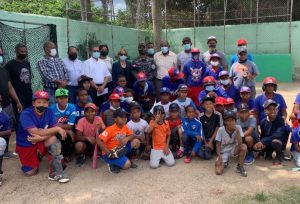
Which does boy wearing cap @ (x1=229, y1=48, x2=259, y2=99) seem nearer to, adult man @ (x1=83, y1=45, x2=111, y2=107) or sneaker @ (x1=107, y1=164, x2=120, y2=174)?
adult man @ (x1=83, y1=45, x2=111, y2=107)

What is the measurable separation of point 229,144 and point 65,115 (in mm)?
2743

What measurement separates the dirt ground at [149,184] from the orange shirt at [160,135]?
0.39 metres

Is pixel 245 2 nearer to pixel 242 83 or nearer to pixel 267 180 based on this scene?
pixel 242 83

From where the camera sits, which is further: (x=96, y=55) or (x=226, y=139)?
(x=96, y=55)

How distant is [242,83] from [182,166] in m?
2.36

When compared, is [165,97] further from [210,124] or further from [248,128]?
[248,128]

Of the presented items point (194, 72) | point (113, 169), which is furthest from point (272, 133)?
point (113, 169)

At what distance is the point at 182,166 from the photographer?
220 inches

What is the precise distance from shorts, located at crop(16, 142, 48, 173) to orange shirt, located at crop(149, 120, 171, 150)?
1.76m

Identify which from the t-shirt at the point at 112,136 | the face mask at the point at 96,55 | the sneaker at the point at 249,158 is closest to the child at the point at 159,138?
the t-shirt at the point at 112,136

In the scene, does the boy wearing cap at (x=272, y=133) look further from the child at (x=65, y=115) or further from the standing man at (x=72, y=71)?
the standing man at (x=72, y=71)

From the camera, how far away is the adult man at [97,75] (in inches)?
281

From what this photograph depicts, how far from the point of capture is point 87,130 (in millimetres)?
5766

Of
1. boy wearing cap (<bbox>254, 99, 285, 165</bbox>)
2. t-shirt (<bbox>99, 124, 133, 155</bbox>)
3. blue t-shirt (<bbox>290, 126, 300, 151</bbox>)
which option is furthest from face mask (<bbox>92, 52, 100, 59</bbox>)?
blue t-shirt (<bbox>290, 126, 300, 151</bbox>)
